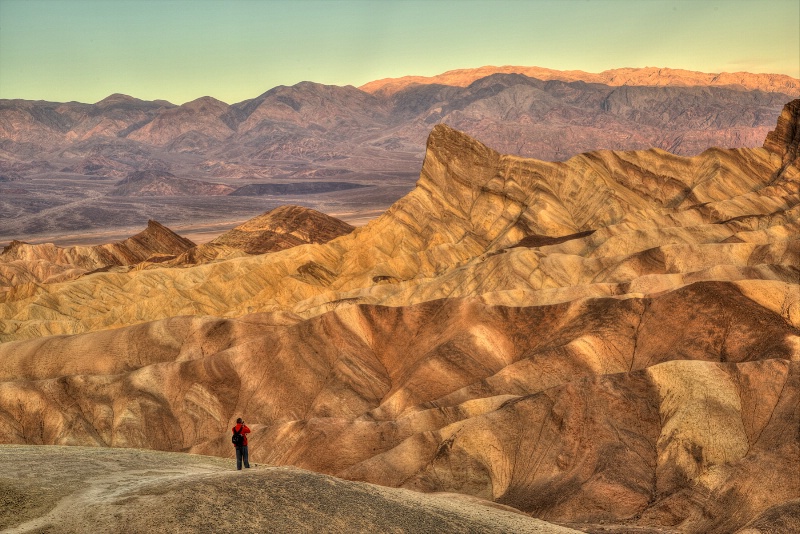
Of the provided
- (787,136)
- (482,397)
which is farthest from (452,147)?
(482,397)

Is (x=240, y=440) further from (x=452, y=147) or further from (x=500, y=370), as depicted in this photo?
(x=452, y=147)

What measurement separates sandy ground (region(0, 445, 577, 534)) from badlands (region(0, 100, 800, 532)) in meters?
1.23

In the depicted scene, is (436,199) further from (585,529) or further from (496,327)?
(585,529)

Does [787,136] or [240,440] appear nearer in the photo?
[240,440]

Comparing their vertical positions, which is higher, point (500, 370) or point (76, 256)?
point (500, 370)

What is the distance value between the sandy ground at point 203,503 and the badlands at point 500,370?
123 cm

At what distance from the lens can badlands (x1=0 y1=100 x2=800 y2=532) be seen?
4053 cm

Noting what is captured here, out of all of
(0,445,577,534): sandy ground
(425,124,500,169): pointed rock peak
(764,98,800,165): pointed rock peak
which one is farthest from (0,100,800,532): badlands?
(425,124,500,169): pointed rock peak

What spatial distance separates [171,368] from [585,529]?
36652mm

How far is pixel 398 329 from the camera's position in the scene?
6481cm

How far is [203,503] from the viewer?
24062 millimetres

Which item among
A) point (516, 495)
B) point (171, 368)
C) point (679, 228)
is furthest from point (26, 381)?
point (679, 228)

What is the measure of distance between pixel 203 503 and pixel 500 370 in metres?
34.0

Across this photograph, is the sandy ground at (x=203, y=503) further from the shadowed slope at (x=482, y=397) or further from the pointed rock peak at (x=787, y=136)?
the pointed rock peak at (x=787, y=136)
